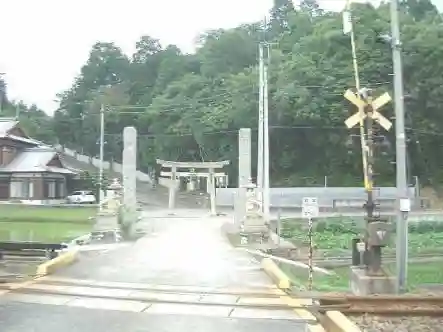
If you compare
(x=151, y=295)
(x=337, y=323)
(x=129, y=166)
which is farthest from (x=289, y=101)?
(x=337, y=323)

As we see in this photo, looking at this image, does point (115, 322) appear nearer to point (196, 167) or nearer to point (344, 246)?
point (344, 246)

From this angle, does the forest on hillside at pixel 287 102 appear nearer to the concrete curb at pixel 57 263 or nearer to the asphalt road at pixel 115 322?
the concrete curb at pixel 57 263

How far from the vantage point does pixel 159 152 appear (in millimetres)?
66500

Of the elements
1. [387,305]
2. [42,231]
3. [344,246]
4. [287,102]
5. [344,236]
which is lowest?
[344,246]

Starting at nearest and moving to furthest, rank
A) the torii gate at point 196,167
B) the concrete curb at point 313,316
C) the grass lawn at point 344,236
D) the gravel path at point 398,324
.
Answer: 1. the concrete curb at point 313,316
2. the gravel path at point 398,324
3. the grass lawn at point 344,236
4. the torii gate at point 196,167

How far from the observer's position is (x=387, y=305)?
10633mm

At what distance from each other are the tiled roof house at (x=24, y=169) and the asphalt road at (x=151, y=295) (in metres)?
32.0

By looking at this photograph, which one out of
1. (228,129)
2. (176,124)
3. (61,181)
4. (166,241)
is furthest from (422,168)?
(166,241)

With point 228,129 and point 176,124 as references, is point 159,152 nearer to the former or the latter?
point 176,124

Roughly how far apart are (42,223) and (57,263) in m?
18.8

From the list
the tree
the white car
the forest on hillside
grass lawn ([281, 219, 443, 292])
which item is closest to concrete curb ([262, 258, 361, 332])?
grass lawn ([281, 219, 443, 292])

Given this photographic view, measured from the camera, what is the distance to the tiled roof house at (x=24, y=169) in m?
53.7

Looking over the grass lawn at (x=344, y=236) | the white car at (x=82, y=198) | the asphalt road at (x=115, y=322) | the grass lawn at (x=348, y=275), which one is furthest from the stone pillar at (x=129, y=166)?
the white car at (x=82, y=198)

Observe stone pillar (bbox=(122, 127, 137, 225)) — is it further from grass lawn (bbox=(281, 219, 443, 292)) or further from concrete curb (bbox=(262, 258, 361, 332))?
concrete curb (bbox=(262, 258, 361, 332))
